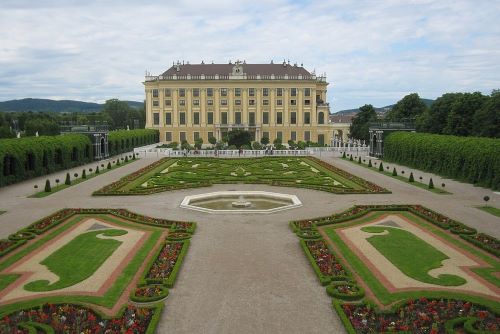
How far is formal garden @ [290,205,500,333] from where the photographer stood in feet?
41.7

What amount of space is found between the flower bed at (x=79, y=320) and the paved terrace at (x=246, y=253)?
504 millimetres

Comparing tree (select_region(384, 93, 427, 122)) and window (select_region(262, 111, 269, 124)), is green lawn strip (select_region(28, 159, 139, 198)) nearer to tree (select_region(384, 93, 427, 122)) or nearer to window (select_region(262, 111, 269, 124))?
window (select_region(262, 111, 269, 124))

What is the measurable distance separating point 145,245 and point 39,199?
14159 mm

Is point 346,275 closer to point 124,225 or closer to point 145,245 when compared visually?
point 145,245

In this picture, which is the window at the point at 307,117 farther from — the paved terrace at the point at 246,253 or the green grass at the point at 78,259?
the green grass at the point at 78,259

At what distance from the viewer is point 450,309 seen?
13258mm

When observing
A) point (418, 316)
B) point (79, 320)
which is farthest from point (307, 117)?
point (79, 320)

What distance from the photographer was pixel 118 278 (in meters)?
15.9

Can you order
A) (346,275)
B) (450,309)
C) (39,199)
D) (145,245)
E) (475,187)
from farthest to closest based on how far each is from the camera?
(475,187), (39,199), (145,245), (346,275), (450,309)

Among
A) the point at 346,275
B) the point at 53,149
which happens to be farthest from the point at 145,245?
the point at 53,149

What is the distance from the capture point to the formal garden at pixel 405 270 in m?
12.7

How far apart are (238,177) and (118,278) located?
2567 cm

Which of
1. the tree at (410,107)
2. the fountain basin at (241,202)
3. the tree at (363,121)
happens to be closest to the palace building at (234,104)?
the tree at (363,121)

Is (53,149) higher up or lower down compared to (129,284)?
higher up
